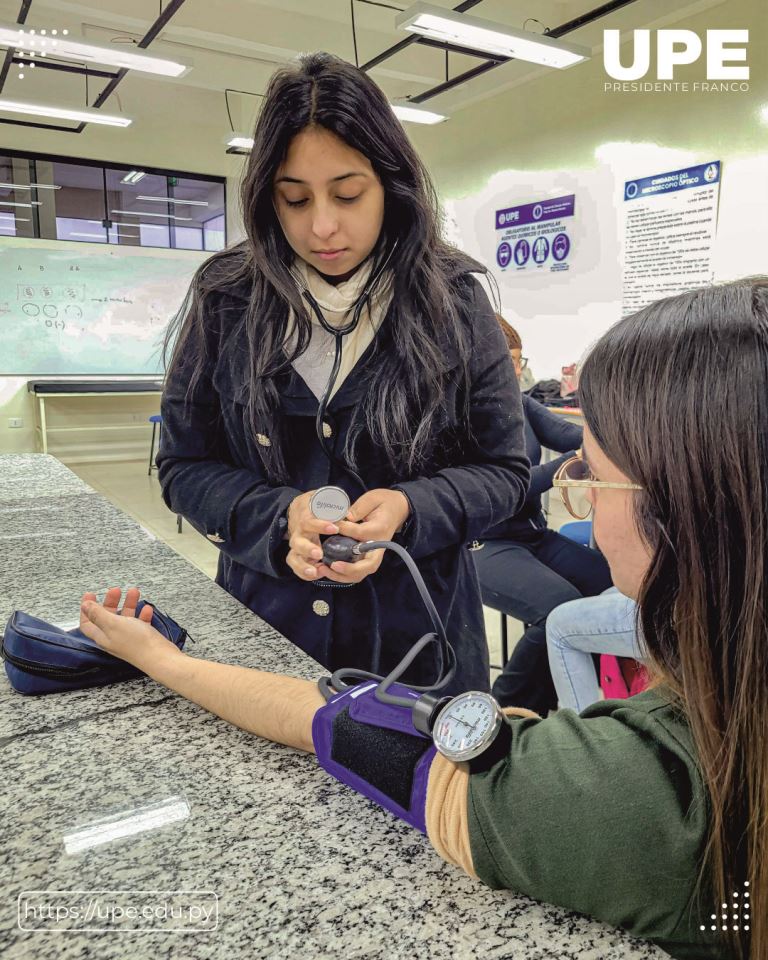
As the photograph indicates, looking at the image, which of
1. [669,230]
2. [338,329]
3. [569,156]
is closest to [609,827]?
[338,329]

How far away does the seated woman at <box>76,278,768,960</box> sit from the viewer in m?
0.52

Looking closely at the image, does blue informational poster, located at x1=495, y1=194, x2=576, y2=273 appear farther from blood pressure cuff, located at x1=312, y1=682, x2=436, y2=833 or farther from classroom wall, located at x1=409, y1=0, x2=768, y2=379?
blood pressure cuff, located at x1=312, y1=682, x2=436, y2=833

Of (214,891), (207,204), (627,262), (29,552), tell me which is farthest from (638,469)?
(207,204)

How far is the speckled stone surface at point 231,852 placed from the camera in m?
0.53

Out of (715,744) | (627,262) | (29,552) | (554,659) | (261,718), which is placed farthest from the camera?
(627,262)

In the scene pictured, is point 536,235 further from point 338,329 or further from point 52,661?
point 52,661

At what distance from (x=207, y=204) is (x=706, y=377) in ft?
28.1

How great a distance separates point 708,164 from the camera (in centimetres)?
468

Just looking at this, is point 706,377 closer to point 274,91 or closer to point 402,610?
point 402,610

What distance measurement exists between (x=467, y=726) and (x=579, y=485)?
26cm

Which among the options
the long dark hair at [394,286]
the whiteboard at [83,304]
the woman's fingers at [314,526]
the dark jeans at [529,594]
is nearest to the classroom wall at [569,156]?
the whiteboard at [83,304]

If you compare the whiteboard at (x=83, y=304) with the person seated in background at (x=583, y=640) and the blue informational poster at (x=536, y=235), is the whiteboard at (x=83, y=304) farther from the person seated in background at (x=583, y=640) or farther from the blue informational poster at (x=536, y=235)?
the person seated in background at (x=583, y=640)

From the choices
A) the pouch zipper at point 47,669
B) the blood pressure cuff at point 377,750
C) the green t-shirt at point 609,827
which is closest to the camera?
the green t-shirt at point 609,827

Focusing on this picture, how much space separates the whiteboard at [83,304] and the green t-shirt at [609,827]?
24.0 feet
